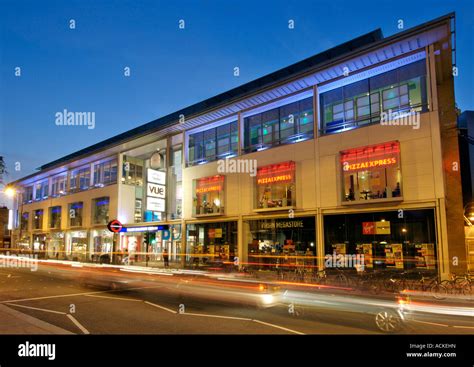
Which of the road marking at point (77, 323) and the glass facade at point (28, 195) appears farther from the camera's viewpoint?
the glass facade at point (28, 195)

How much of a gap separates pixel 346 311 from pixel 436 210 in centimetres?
1113

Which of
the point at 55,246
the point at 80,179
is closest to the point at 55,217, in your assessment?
the point at 55,246

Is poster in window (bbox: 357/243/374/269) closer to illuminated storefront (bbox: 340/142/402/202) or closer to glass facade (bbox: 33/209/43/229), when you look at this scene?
illuminated storefront (bbox: 340/142/402/202)

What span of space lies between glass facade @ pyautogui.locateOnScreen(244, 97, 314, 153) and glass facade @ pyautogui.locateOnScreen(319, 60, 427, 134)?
1299 mm

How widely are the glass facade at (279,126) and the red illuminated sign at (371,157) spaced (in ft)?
11.9

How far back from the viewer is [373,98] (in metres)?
23.1

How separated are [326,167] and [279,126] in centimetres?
570

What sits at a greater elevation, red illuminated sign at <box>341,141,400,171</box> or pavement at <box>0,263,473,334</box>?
red illuminated sign at <box>341,141,400,171</box>

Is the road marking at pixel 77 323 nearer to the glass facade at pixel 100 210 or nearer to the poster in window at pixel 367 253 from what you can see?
the poster in window at pixel 367 253

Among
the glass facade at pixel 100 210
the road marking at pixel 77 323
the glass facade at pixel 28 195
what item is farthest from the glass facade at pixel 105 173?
the road marking at pixel 77 323

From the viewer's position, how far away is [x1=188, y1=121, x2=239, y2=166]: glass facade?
30609 millimetres

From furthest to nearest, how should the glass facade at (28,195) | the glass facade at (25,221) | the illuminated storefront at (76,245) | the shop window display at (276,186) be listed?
the glass facade at (28,195), the glass facade at (25,221), the illuminated storefront at (76,245), the shop window display at (276,186)

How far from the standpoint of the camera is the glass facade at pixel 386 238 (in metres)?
19.7

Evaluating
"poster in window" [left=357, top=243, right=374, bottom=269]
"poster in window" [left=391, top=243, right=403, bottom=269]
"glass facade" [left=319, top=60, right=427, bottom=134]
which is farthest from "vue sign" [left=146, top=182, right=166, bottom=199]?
"poster in window" [left=391, top=243, right=403, bottom=269]
